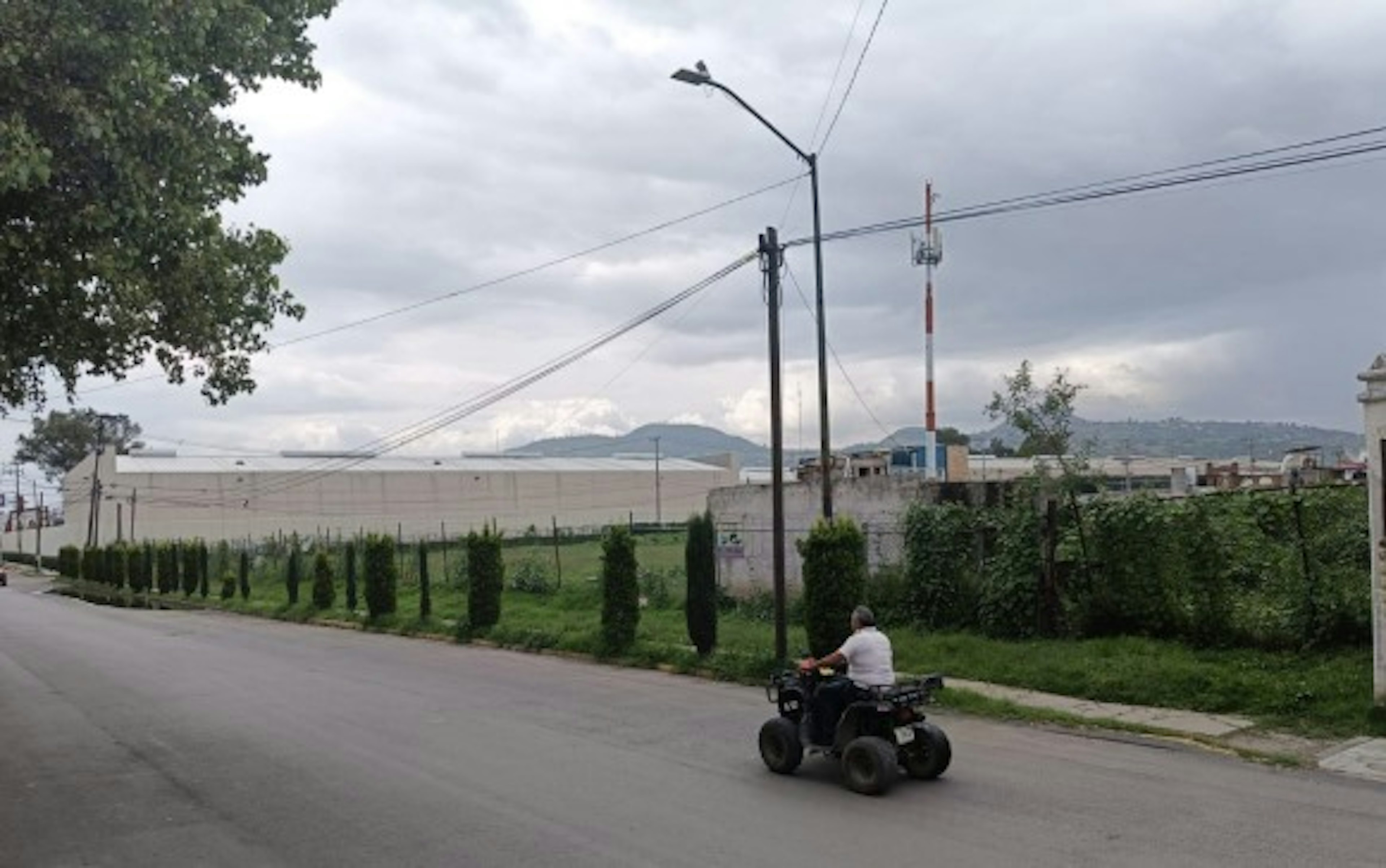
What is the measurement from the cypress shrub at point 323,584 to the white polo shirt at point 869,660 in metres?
30.8

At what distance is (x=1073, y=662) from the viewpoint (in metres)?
15.2

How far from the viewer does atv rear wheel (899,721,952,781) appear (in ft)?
30.9

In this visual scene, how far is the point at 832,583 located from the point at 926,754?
7793mm

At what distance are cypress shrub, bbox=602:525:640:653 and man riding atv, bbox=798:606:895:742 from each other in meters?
11.1

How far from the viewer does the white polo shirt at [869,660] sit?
9.59m

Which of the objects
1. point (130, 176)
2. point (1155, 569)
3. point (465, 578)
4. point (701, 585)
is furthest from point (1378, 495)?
point (465, 578)

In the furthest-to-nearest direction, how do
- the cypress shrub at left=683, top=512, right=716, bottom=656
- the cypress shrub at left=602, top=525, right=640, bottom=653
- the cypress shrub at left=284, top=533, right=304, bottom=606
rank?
the cypress shrub at left=284, top=533, right=304, bottom=606 → the cypress shrub at left=602, top=525, right=640, bottom=653 → the cypress shrub at left=683, top=512, right=716, bottom=656

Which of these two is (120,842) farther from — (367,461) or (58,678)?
(367,461)

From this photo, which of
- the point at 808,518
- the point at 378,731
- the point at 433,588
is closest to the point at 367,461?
the point at 433,588

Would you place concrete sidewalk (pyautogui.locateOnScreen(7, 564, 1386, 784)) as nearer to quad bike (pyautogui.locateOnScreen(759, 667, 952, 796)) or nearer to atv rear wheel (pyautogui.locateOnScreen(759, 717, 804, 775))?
quad bike (pyautogui.locateOnScreen(759, 667, 952, 796))

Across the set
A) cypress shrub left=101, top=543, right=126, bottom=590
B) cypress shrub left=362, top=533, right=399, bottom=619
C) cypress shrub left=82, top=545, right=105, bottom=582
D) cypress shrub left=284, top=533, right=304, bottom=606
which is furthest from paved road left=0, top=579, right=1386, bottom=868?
cypress shrub left=82, top=545, right=105, bottom=582

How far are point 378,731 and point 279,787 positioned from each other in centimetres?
287

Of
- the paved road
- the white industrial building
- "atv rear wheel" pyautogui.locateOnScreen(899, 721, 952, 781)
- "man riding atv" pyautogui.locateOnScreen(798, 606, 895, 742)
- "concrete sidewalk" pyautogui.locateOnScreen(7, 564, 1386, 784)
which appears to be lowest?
"concrete sidewalk" pyautogui.locateOnScreen(7, 564, 1386, 784)

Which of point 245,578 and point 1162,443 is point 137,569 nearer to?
point 245,578
